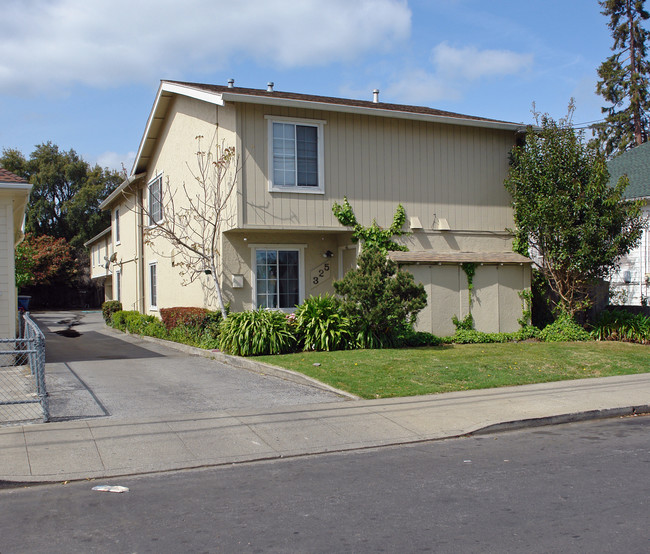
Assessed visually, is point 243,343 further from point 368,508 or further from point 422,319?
point 368,508

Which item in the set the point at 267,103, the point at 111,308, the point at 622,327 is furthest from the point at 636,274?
the point at 111,308

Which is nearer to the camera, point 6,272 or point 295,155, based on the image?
point 6,272

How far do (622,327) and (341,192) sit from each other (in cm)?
834

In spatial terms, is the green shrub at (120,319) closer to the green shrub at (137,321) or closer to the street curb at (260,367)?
the green shrub at (137,321)

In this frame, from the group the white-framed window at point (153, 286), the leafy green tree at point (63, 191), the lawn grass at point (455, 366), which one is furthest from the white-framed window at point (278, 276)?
the leafy green tree at point (63, 191)

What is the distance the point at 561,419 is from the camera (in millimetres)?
9109

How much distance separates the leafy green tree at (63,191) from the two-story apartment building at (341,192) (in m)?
35.5

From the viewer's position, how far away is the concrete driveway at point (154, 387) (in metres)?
9.51

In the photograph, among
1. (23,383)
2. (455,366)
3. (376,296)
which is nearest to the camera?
(23,383)

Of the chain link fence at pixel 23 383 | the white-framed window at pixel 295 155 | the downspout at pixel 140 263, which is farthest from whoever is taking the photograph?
the downspout at pixel 140 263

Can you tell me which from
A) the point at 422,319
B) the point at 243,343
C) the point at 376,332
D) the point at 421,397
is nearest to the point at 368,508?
the point at 421,397

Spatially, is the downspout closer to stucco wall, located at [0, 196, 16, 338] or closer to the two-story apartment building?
the two-story apartment building

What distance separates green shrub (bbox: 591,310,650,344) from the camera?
17.1 metres

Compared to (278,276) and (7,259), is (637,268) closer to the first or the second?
(278,276)
